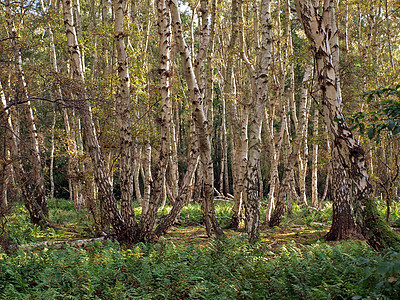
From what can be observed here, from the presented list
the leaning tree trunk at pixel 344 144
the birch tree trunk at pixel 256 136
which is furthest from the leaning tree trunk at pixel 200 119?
the leaning tree trunk at pixel 344 144

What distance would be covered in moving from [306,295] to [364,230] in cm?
145

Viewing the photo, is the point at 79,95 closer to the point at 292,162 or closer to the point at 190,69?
the point at 190,69

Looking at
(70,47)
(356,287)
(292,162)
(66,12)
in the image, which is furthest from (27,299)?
(292,162)

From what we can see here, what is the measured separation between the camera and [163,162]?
805 cm

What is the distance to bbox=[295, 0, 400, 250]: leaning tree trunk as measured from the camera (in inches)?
189

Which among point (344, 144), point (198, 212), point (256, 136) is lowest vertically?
point (198, 212)

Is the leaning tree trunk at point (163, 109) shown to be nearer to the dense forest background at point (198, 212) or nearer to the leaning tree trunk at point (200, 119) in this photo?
the dense forest background at point (198, 212)

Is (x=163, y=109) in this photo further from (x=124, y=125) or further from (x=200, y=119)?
(x=124, y=125)

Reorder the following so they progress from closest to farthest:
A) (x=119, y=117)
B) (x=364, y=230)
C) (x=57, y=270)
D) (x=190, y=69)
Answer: (x=364, y=230)
(x=57, y=270)
(x=190, y=69)
(x=119, y=117)

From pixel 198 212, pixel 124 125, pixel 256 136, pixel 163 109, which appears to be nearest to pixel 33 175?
pixel 124 125

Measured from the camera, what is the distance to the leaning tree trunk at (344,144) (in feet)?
15.7

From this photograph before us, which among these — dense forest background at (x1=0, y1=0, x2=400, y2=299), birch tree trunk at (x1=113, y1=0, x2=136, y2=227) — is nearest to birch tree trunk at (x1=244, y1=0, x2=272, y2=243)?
dense forest background at (x1=0, y1=0, x2=400, y2=299)

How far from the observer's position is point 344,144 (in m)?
4.91

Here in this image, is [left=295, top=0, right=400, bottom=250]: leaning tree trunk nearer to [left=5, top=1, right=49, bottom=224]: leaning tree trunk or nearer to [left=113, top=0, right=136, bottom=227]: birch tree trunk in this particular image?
[left=113, top=0, right=136, bottom=227]: birch tree trunk
